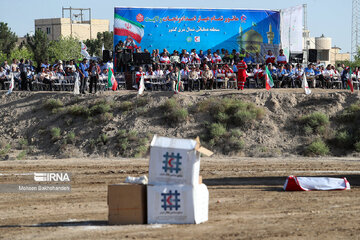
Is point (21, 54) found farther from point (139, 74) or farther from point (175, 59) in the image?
point (139, 74)

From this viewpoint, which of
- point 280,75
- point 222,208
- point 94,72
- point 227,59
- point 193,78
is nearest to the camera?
point 222,208

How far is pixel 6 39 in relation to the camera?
2972 inches

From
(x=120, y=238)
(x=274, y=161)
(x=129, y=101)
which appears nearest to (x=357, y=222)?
(x=120, y=238)

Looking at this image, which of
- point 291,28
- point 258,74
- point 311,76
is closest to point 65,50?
point 291,28

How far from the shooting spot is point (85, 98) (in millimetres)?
29094

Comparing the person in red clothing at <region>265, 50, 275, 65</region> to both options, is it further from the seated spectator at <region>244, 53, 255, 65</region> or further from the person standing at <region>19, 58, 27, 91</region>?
the person standing at <region>19, 58, 27, 91</region>

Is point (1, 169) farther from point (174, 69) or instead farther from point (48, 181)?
point (174, 69)

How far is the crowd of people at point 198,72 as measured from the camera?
96.5 feet

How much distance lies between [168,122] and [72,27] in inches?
3333

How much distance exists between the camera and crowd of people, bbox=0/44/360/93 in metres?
29.4

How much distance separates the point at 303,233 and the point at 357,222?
1.36 meters

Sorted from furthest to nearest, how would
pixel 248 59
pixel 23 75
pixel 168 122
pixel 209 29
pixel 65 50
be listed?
pixel 65 50
pixel 209 29
pixel 248 59
pixel 23 75
pixel 168 122

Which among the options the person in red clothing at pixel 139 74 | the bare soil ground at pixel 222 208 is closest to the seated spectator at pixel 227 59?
the person in red clothing at pixel 139 74

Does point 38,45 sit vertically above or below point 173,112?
above
